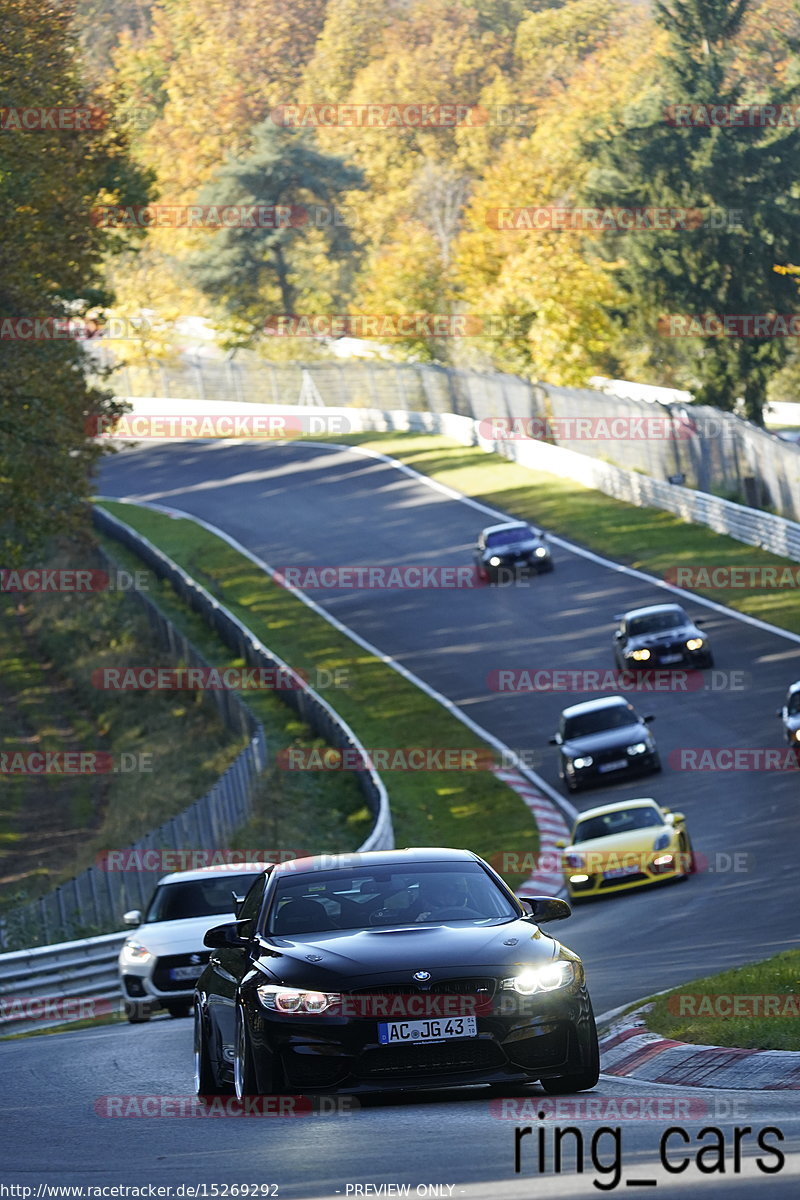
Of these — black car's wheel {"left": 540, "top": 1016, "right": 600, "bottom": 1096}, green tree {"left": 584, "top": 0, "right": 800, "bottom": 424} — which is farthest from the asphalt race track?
green tree {"left": 584, "top": 0, "right": 800, "bottom": 424}

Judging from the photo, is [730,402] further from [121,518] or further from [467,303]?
[467,303]

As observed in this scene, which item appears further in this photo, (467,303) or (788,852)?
(467,303)

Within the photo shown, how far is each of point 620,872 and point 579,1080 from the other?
14159 millimetres

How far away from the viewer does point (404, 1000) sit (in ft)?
29.1

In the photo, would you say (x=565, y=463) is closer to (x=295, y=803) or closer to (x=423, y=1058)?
(x=295, y=803)

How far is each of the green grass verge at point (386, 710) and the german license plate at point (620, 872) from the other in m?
2.88

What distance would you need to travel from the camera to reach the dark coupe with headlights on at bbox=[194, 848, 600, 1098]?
348 inches

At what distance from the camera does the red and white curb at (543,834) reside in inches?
993

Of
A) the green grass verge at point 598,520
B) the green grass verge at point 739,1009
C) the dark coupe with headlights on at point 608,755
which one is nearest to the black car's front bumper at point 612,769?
the dark coupe with headlights on at point 608,755

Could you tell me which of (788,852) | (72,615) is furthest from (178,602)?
(788,852)

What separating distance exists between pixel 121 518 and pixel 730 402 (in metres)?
21.9

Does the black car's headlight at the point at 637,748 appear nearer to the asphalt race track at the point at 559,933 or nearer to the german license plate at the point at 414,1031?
the asphalt race track at the point at 559,933

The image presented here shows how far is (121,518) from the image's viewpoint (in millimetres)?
67062

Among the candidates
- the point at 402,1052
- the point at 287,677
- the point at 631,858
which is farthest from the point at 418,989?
the point at 287,677
